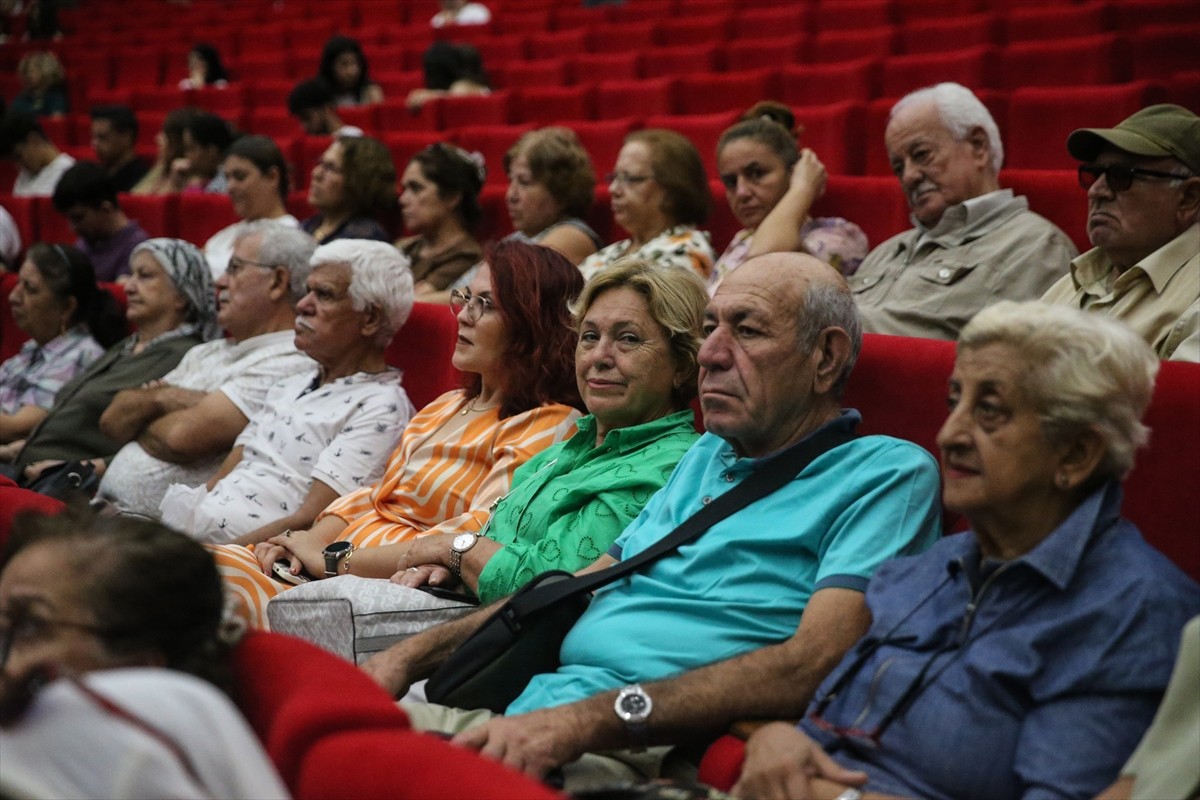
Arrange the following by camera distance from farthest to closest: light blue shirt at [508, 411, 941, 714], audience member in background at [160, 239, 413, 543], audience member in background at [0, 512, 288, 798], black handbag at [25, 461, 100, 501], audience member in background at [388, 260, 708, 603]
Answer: black handbag at [25, 461, 100, 501] → audience member in background at [160, 239, 413, 543] → audience member in background at [388, 260, 708, 603] → light blue shirt at [508, 411, 941, 714] → audience member in background at [0, 512, 288, 798]

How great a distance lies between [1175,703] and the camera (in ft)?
3.57

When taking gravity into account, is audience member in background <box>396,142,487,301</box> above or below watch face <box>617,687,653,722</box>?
above

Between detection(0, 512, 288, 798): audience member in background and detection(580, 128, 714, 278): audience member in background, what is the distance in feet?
6.44

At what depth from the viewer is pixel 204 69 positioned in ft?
21.1

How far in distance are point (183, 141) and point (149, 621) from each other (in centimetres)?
402

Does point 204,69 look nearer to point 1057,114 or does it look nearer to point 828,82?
point 828,82

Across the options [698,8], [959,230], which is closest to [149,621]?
[959,230]

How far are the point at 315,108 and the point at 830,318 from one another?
358 centimetres

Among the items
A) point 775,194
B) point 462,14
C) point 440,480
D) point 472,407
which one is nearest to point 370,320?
point 472,407

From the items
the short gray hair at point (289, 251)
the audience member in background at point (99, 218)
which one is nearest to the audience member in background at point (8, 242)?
the audience member in background at point (99, 218)

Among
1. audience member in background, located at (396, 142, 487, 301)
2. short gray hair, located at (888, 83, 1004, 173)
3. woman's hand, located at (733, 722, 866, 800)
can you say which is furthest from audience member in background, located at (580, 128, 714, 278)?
woman's hand, located at (733, 722, 866, 800)

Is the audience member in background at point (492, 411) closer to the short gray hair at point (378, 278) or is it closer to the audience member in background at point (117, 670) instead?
the short gray hair at point (378, 278)

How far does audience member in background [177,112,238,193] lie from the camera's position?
4688mm

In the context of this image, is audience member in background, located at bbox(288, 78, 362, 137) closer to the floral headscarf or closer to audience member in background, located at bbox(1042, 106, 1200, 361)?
the floral headscarf
